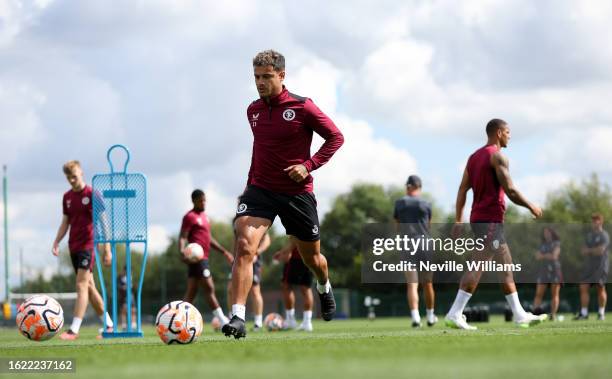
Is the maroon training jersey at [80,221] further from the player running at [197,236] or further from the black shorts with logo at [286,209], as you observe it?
the black shorts with logo at [286,209]

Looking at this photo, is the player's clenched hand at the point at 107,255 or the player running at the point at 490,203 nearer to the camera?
the player running at the point at 490,203

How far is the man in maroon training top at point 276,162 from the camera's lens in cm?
980

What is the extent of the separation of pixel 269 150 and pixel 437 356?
3.71 m

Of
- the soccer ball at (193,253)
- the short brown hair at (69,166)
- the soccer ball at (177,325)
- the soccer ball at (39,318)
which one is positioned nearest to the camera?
the soccer ball at (177,325)

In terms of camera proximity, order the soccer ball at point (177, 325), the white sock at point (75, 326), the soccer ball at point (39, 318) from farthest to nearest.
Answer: the white sock at point (75, 326) → the soccer ball at point (39, 318) → the soccer ball at point (177, 325)

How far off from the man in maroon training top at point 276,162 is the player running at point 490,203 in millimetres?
2578

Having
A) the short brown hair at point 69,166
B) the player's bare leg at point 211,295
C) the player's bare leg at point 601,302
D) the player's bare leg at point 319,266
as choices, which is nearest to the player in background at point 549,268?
the player's bare leg at point 601,302

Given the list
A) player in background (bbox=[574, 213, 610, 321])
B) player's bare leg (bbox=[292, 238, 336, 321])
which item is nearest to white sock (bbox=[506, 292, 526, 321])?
player's bare leg (bbox=[292, 238, 336, 321])

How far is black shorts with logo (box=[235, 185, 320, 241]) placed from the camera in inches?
394

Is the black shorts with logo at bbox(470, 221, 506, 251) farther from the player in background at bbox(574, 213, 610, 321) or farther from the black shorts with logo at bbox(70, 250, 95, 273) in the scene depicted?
the player in background at bbox(574, 213, 610, 321)

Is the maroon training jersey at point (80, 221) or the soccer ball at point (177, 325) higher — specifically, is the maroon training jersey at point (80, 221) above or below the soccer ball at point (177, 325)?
above

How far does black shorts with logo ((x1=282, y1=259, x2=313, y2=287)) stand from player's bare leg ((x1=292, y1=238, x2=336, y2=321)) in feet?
19.0

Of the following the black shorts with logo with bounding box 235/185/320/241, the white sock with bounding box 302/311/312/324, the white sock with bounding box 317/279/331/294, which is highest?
the black shorts with logo with bounding box 235/185/320/241

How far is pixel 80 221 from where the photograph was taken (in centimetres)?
1438
